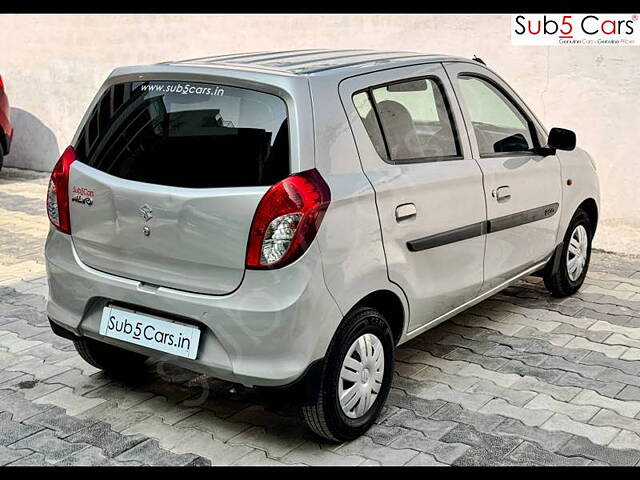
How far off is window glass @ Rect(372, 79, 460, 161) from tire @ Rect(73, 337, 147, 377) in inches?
67.0

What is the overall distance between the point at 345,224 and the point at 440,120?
45.8 inches

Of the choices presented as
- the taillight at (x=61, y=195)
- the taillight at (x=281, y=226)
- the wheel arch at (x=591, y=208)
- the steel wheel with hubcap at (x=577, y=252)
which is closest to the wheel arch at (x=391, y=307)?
the taillight at (x=281, y=226)

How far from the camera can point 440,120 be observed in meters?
4.24

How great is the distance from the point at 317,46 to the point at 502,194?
3902 millimetres

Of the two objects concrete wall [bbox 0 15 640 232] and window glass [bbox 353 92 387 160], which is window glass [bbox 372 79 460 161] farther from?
concrete wall [bbox 0 15 640 232]

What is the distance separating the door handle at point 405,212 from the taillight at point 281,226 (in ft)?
1.97

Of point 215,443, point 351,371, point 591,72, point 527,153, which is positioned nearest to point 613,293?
point 527,153

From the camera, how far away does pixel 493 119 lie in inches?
189

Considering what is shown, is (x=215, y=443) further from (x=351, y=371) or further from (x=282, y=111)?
(x=282, y=111)

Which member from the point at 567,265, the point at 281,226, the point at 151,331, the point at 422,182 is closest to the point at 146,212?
the point at 151,331

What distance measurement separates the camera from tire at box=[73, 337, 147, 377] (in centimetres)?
413

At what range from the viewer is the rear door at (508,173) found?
442 centimetres

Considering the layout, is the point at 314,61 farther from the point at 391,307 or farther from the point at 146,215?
the point at 391,307

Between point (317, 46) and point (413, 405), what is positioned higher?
point (317, 46)
